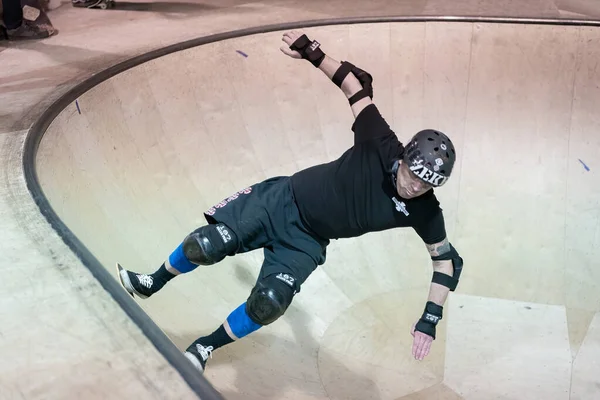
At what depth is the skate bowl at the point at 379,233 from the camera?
343 cm

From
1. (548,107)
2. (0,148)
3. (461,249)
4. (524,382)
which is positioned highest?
(0,148)

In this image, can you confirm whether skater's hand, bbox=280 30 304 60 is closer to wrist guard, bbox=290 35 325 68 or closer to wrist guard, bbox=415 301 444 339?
wrist guard, bbox=290 35 325 68

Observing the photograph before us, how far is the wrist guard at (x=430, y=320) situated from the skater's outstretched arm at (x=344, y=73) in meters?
0.91

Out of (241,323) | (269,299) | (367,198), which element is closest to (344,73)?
(367,198)

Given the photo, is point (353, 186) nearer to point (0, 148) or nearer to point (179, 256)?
point (179, 256)

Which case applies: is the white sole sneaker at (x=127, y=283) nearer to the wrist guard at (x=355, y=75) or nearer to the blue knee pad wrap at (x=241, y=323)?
the blue knee pad wrap at (x=241, y=323)

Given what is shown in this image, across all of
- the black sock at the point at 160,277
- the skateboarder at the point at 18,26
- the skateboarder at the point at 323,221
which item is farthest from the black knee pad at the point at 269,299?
the skateboarder at the point at 18,26

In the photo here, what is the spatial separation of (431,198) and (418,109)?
2.65m

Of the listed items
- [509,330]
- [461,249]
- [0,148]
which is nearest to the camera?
[0,148]

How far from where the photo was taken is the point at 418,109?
5090 millimetres

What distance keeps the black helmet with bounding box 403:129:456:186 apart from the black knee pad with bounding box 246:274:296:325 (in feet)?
2.27

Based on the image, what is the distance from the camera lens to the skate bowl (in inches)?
135

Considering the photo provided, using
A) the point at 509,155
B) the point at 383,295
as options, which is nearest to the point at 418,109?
the point at 509,155

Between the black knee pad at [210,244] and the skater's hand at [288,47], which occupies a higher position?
the skater's hand at [288,47]
